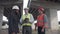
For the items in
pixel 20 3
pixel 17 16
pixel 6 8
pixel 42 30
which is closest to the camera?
pixel 42 30

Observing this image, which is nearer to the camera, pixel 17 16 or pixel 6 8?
pixel 17 16

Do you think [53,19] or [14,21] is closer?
[14,21]

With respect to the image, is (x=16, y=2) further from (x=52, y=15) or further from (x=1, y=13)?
(x=52, y=15)

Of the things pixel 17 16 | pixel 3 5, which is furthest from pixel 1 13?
pixel 17 16

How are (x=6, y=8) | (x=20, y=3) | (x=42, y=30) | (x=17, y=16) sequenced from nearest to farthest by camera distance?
1. (x=42, y=30)
2. (x=17, y=16)
3. (x=20, y=3)
4. (x=6, y=8)

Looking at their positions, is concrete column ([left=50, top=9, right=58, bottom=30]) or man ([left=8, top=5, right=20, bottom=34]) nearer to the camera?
man ([left=8, top=5, right=20, bottom=34])

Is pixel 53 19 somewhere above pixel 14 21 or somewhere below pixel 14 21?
below

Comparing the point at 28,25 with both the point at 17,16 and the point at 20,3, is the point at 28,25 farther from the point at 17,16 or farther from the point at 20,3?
the point at 20,3

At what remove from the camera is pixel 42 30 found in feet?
22.8

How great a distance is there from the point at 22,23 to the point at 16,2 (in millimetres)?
8753

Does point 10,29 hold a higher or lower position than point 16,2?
lower

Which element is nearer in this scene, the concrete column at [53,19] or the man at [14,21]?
the man at [14,21]

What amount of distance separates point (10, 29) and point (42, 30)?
1.18 metres

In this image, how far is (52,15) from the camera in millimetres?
16562
